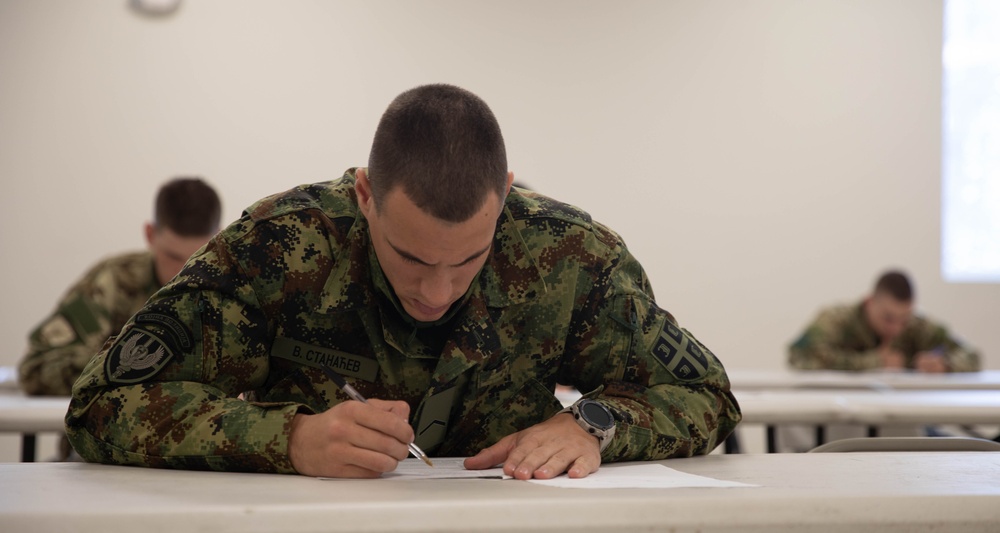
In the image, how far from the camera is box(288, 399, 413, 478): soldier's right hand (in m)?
1.21

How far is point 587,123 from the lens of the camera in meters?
5.80

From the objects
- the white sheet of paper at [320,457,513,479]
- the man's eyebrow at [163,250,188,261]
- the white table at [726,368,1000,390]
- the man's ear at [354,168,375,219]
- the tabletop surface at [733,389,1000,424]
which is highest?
the man's ear at [354,168,375,219]

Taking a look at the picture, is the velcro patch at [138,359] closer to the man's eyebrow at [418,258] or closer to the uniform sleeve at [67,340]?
the man's eyebrow at [418,258]

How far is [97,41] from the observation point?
530 centimetres

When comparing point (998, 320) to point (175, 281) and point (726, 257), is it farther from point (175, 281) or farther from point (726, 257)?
point (175, 281)

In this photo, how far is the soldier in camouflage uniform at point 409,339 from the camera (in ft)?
4.30

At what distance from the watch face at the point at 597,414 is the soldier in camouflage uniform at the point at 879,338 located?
4062 mm

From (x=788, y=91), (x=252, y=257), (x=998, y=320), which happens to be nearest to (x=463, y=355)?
(x=252, y=257)

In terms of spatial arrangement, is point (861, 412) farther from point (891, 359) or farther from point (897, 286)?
point (897, 286)

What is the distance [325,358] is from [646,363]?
0.51 m

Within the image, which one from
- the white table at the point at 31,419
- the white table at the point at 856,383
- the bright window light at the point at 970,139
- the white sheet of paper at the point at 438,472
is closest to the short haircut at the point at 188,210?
the white table at the point at 31,419

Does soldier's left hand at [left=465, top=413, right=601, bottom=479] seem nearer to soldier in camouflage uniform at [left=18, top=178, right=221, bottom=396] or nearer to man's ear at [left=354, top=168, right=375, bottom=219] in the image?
man's ear at [left=354, top=168, right=375, bottom=219]

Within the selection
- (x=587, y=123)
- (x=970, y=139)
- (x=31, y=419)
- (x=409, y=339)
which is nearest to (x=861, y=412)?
(x=409, y=339)

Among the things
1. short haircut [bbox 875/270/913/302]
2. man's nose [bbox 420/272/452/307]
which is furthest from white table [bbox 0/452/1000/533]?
short haircut [bbox 875/270/913/302]
